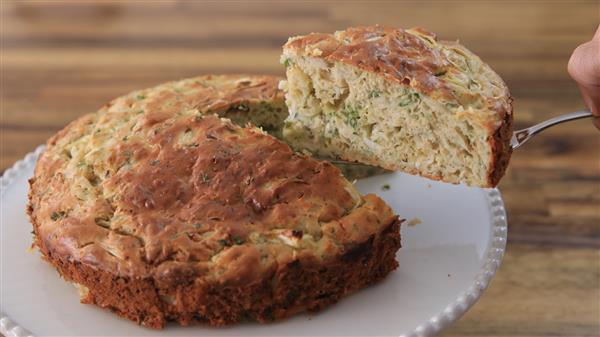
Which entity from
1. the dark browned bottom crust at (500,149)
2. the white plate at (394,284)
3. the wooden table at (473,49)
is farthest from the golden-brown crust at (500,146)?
the wooden table at (473,49)

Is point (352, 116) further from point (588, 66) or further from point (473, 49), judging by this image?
point (473, 49)

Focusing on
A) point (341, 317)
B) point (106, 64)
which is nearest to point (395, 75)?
point (341, 317)

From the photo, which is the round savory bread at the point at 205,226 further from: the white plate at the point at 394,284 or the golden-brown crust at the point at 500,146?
the golden-brown crust at the point at 500,146

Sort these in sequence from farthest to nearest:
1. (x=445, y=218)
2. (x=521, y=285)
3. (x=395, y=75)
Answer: (x=521, y=285) → (x=445, y=218) → (x=395, y=75)

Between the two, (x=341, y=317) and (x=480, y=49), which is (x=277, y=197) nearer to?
(x=341, y=317)

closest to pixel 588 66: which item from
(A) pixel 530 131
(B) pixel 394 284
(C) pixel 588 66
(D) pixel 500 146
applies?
(C) pixel 588 66
